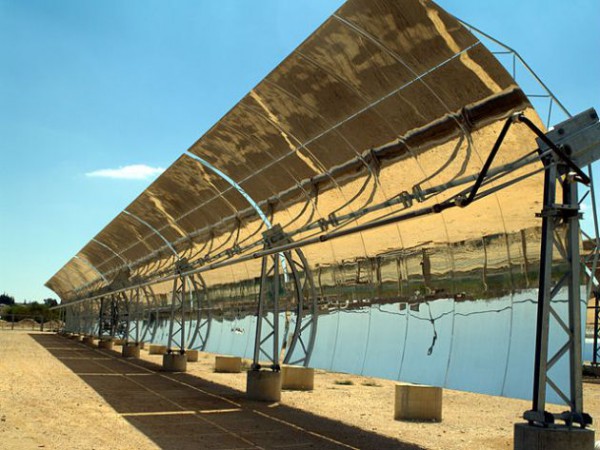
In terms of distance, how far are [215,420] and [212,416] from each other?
0.60 meters

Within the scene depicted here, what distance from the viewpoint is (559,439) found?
778cm

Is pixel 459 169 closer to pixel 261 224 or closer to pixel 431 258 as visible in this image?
pixel 431 258

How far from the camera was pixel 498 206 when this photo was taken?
41.0 feet

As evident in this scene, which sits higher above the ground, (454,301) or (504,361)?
(454,301)

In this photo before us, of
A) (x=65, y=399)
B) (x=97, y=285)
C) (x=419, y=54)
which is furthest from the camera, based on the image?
(x=97, y=285)

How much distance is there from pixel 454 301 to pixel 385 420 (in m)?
3.07

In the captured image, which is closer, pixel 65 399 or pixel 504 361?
pixel 504 361

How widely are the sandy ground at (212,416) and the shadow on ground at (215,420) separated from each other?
2 centimetres

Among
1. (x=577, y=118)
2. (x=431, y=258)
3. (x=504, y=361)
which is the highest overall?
(x=577, y=118)

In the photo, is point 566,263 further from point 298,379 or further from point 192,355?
point 192,355

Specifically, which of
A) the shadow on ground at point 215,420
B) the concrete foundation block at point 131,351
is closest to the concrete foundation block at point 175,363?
the shadow on ground at point 215,420

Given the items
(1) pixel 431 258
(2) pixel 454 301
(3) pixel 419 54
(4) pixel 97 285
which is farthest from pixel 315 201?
(4) pixel 97 285

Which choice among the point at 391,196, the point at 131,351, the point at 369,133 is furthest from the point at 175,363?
the point at 369,133

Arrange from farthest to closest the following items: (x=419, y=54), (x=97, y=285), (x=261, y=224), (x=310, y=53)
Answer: (x=97, y=285)
(x=261, y=224)
(x=310, y=53)
(x=419, y=54)
